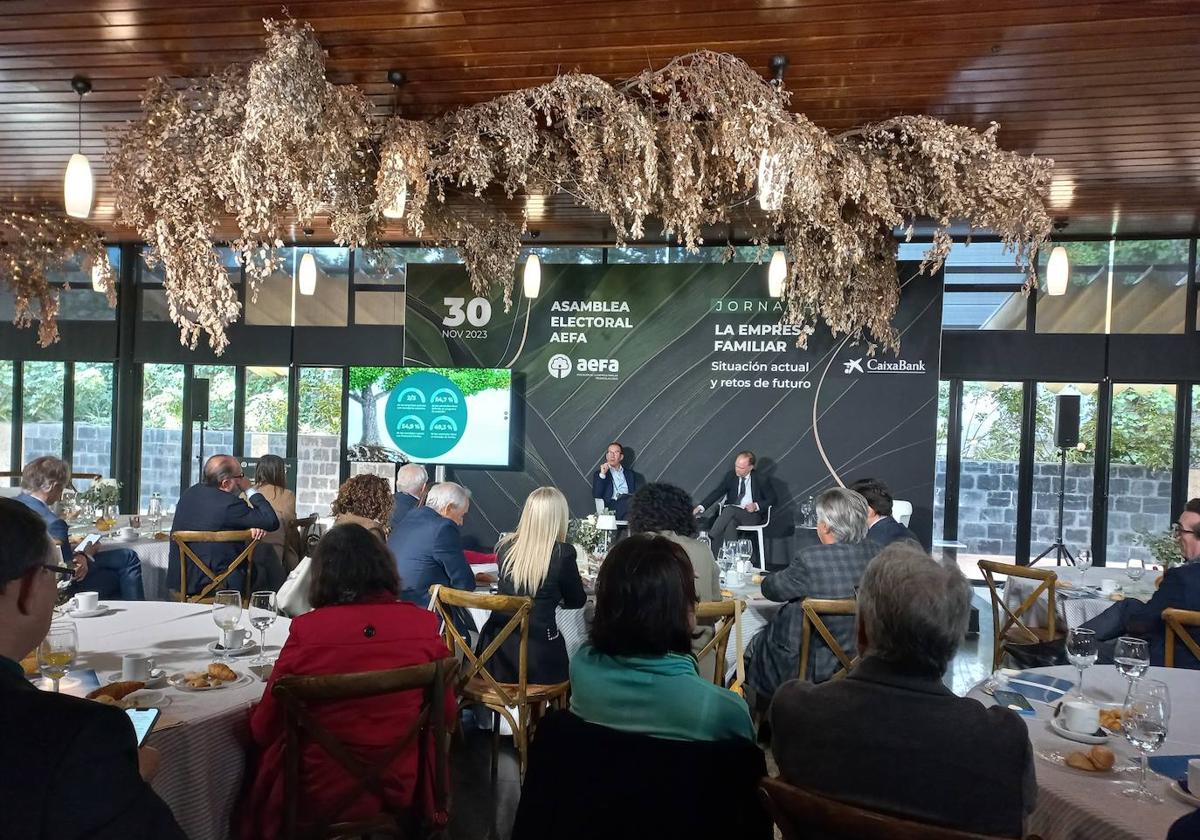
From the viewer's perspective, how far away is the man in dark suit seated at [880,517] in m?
4.85

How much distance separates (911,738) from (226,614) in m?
2.26

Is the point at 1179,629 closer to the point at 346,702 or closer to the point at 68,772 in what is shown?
the point at 346,702

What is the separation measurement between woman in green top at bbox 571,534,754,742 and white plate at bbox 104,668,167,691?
153cm

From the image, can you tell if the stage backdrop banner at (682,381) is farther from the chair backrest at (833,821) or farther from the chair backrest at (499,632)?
the chair backrest at (833,821)

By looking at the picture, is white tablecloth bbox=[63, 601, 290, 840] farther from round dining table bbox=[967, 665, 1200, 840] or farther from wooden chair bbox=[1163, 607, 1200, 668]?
wooden chair bbox=[1163, 607, 1200, 668]

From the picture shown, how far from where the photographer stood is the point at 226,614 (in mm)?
2918

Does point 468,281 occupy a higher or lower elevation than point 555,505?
higher

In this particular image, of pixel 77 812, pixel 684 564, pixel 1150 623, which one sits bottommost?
pixel 1150 623

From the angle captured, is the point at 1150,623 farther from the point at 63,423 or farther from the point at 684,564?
the point at 63,423

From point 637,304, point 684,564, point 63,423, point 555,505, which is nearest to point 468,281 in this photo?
point 637,304

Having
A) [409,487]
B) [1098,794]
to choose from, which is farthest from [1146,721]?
[409,487]

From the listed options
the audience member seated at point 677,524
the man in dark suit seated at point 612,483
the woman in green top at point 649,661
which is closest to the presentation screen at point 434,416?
the man in dark suit seated at point 612,483

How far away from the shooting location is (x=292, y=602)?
139 inches

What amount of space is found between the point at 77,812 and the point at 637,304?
353 inches
